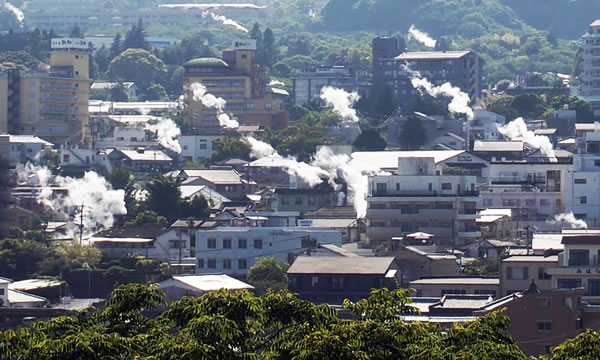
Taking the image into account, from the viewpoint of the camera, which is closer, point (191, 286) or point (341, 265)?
point (191, 286)

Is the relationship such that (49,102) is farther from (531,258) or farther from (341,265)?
(531,258)

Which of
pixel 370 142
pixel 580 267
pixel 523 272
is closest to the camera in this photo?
pixel 580 267

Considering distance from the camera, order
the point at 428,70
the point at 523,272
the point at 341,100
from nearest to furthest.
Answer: the point at 523,272
the point at 341,100
the point at 428,70

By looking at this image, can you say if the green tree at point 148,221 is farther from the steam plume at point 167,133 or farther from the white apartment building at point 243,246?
the steam plume at point 167,133

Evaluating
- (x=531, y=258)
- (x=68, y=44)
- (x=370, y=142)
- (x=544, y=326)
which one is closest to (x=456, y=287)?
(x=531, y=258)

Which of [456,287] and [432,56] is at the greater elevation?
[432,56]

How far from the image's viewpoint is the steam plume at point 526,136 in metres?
85.9

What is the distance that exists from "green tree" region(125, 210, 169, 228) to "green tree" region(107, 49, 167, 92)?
63.5 m

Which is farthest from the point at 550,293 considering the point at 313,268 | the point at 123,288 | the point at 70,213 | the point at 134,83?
the point at 134,83

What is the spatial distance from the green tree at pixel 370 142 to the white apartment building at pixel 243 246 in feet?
87.6

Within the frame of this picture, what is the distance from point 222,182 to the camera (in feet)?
275

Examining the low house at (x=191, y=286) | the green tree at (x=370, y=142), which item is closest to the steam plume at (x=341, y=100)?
the green tree at (x=370, y=142)

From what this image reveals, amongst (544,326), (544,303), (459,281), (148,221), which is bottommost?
(544,326)

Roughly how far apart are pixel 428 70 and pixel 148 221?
4422 cm
